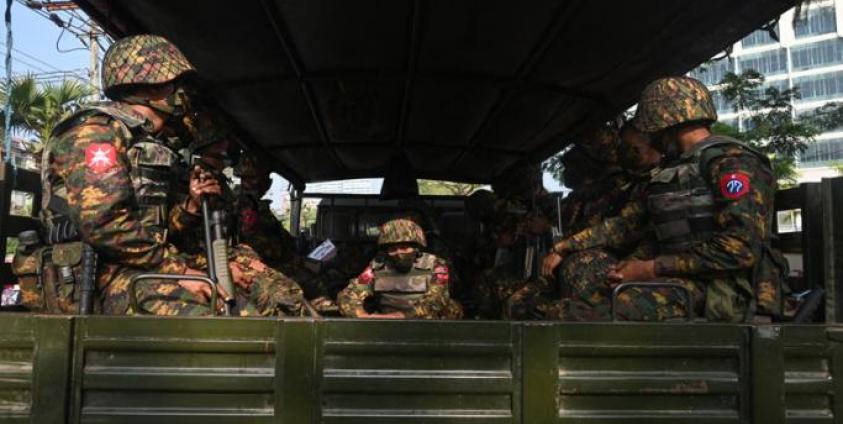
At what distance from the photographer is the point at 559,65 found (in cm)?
408

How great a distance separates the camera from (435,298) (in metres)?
4.23

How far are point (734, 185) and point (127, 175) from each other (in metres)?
2.40

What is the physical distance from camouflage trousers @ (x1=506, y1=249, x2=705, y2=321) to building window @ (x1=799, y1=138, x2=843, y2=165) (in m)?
46.8

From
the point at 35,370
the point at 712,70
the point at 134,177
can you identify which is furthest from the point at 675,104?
the point at 712,70

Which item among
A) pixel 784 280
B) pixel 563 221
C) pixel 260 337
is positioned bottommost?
pixel 260 337

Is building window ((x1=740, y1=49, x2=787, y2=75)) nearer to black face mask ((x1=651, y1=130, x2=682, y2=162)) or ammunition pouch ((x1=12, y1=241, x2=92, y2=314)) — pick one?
black face mask ((x1=651, y1=130, x2=682, y2=162))

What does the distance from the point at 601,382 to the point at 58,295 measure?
2099 millimetres

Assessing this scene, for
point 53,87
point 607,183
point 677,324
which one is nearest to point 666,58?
point 607,183

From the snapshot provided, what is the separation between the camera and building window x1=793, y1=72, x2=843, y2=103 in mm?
47781

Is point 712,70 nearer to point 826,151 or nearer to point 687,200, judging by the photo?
point 826,151

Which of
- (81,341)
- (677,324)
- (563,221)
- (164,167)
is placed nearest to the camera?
(81,341)

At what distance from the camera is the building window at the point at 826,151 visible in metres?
44.8

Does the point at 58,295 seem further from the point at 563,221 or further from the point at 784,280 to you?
the point at 563,221

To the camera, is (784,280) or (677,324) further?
(784,280)
